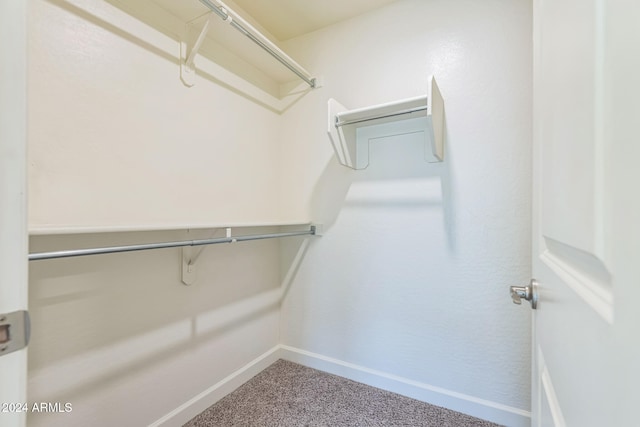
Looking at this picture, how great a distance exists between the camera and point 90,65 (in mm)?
1045

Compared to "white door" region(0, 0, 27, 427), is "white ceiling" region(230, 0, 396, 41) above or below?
above

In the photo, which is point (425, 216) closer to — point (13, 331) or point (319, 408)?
point (319, 408)

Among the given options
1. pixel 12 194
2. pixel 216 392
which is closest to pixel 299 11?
pixel 12 194

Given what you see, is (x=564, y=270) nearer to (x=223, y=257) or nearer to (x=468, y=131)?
(x=468, y=131)

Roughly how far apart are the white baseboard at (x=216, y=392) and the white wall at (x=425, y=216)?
20 cm

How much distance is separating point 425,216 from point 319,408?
1.23m

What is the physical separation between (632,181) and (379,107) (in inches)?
52.7

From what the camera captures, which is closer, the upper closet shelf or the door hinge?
the door hinge

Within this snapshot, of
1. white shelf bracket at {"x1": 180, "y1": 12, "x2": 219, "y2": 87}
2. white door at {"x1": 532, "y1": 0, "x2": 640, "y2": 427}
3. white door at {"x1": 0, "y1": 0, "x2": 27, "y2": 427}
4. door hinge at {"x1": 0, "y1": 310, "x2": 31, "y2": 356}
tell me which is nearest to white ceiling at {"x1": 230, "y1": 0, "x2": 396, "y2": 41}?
white shelf bracket at {"x1": 180, "y1": 12, "x2": 219, "y2": 87}

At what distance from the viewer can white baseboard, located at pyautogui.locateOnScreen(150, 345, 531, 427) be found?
1.33m

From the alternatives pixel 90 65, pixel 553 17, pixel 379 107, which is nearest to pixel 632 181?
pixel 553 17

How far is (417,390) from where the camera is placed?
5.07 ft

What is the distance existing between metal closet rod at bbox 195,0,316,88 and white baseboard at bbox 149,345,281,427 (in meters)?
1.91

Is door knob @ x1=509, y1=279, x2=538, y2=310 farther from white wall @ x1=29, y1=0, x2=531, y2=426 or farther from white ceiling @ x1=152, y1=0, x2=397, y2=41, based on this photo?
white ceiling @ x1=152, y1=0, x2=397, y2=41
